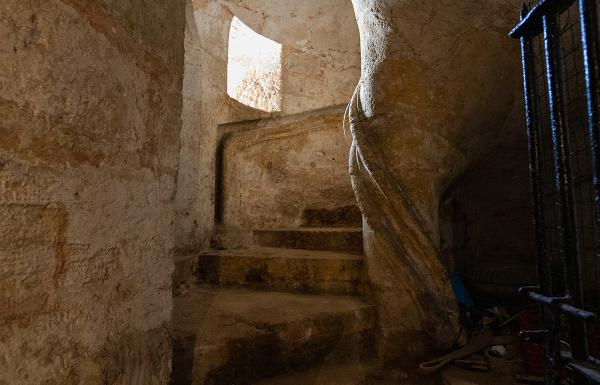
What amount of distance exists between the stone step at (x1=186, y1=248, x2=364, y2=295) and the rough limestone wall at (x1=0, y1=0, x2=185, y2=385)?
3.99 ft

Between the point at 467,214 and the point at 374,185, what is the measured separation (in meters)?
1.22

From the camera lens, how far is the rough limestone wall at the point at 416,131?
182 centimetres

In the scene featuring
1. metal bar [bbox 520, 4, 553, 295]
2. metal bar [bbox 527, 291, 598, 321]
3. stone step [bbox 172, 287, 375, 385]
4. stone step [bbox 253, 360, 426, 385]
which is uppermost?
metal bar [bbox 520, 4, 553, 295]

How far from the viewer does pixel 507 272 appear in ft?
7.97

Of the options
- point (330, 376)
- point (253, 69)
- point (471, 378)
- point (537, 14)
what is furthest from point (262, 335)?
point (253, 69)

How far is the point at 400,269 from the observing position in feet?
6.07

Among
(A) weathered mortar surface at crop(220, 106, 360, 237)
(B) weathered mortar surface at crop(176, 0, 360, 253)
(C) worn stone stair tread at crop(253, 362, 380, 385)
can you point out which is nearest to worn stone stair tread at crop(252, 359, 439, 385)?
(C) worn stone stair tread at crop(253, 362, 380, 385)

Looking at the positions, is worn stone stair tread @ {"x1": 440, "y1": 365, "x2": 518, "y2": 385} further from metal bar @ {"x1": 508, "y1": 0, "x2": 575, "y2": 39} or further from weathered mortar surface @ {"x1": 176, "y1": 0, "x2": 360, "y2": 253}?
weathered mortar surface @ {"x1": 176, "y1": 0, "x2": 360, "y2": 253}

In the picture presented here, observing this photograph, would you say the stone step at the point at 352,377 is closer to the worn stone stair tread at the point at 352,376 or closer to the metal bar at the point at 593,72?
the worn stone stair tread at the point at 352,376

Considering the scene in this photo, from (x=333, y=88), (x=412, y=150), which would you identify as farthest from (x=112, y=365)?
(x=333, y=88)

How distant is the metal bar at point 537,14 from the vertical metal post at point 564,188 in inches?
0.8

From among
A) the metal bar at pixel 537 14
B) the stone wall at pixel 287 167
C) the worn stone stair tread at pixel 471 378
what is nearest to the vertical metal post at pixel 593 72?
the metal bar at pixel 537 14

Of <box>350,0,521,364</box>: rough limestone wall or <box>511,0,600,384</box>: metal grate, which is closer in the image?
<box>511,0,600,384</box>: metal grate

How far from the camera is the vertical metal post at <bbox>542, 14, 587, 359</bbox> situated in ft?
3.16
